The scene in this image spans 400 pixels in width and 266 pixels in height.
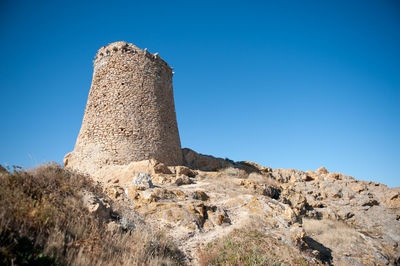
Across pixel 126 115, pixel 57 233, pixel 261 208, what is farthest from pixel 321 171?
pixel 57 233

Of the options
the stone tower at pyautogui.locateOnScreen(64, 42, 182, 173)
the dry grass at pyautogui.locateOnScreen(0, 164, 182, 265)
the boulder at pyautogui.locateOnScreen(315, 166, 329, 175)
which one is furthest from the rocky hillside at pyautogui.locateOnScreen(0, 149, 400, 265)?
the boulder at pyautogui.locateOnScreen(315, 166, 329, 175)

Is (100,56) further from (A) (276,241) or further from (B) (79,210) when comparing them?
(A) (276,241)

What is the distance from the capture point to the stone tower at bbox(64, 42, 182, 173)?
11984mm

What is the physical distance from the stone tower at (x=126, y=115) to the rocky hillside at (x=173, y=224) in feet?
4.71

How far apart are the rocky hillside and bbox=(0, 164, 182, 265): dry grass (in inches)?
0.6

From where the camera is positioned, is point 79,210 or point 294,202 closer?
point 79,210

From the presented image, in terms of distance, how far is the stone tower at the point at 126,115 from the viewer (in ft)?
39.3

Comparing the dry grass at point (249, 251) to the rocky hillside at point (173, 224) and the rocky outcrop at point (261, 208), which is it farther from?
the rocky outcrop at point (261, 208)

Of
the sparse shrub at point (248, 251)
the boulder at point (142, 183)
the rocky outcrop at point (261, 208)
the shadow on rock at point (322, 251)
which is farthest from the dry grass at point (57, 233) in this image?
the shadow on rock at point (322, 251)

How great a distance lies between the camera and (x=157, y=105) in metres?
13.5

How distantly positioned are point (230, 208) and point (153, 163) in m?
4.37

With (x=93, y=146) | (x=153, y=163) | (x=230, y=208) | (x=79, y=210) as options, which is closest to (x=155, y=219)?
(x=79, y=210)

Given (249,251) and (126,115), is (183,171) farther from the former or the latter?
(249,251)

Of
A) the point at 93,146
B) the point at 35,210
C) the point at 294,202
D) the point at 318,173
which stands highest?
the point at 318,173
